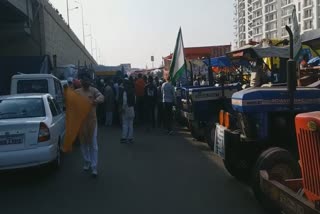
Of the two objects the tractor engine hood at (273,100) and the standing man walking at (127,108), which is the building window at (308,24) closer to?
the standing man walking at (127,108)

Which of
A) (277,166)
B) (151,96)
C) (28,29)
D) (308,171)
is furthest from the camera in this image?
(28,29)

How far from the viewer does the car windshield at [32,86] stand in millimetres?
14648

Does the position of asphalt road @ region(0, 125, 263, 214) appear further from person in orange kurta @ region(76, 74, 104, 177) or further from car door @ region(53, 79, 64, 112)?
car door @ region(53, 79, 64, 112)

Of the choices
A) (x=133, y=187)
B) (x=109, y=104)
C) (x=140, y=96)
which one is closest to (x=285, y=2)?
(x=140, y=96)

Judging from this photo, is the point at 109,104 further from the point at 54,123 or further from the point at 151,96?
the point at 54,123

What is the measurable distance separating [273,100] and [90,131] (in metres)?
3.50

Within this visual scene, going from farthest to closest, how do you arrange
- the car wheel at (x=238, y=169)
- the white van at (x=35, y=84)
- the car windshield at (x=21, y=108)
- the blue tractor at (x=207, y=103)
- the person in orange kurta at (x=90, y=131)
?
the white van at (x=35, y=84)
the blue tractor at (x=207, y=103)
the car windshield at (x=21, y=108)
the person in orange kurta at (x=90, y=131)
the car wheel at (x=238, y=169)

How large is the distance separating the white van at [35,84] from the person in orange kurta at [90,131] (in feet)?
18.9

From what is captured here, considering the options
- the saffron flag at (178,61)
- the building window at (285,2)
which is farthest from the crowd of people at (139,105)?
the building window at (285,2)

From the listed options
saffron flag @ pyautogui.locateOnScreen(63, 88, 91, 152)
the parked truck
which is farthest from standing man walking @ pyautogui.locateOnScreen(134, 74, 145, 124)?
the parked truck

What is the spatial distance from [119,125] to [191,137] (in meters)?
4.87

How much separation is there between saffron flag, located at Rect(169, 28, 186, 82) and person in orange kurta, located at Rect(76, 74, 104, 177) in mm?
5578

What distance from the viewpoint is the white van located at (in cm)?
1462

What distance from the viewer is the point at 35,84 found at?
1477cm
